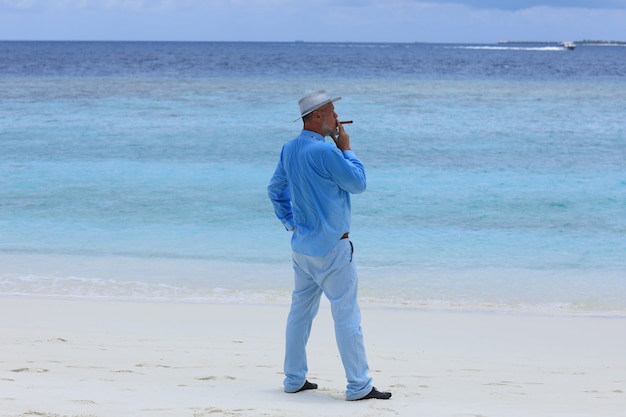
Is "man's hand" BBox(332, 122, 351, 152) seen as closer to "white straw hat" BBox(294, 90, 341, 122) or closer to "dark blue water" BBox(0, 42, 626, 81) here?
"white straw hat" BBox(294, 90, 341, 122)

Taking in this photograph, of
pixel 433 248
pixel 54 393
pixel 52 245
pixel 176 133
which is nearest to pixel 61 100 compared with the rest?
pixel 176 133

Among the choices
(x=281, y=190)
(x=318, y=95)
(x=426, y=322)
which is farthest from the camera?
(x=426, y=322)

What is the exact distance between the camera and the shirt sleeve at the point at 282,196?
4.17 m

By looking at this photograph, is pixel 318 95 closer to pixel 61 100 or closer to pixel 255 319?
pixel 255 319

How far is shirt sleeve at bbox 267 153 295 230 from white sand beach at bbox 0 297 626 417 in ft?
3.04

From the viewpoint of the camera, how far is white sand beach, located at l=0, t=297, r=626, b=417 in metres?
3.97

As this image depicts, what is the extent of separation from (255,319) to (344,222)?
249 centimetres

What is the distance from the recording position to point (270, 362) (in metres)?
5.05

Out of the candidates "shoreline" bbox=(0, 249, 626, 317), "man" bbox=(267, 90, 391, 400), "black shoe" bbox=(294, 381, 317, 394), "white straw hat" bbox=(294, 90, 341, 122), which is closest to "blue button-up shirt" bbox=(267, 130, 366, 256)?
"man" bbox=(267, 90, 391, 400)

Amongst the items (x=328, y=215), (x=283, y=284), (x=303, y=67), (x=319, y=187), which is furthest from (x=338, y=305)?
(x=303, y=67)

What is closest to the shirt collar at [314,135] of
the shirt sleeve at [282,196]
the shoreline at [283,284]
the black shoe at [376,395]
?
the shirt sleeve at [282,196]

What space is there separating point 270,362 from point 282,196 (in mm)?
1329

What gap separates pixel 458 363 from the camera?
5.10 meters

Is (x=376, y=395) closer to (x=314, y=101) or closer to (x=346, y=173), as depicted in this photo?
(x=346, y=173)
